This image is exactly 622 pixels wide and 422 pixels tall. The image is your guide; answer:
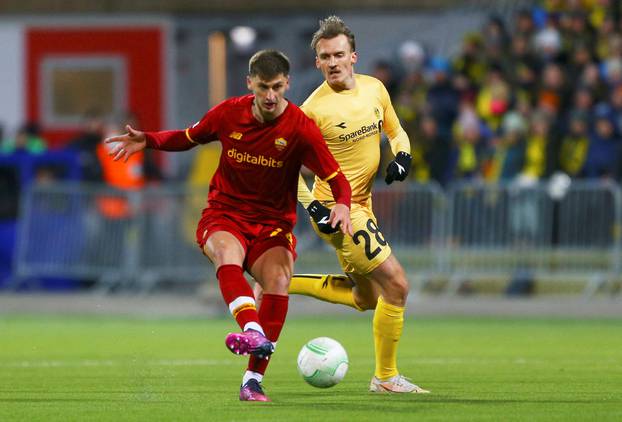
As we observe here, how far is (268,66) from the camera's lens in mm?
9359

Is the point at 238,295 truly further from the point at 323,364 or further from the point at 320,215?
the point at 323,364

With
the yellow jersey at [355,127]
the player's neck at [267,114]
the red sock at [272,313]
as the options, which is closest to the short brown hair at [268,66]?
the player's neck at [267,114]

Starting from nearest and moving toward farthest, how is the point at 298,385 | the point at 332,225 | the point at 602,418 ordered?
the point at 602,418, the point at 332,225, the point at 298,385

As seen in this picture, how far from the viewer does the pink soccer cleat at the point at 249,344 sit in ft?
28.8

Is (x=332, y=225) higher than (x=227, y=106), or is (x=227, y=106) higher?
(x=227, y=106)

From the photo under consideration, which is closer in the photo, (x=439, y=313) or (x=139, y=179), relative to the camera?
(x=439, y=313)

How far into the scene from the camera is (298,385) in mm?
Answer: 10930

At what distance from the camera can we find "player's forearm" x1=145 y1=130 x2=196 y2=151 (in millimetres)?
9969

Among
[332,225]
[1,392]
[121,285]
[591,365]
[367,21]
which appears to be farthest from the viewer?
[367,21]

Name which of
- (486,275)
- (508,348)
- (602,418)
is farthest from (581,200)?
(602,418)

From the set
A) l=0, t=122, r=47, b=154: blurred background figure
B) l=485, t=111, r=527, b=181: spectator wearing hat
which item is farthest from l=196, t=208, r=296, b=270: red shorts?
l=0, t=122, r=47, b=154: blurred background figure

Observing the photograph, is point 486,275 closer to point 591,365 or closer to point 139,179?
point 139,179

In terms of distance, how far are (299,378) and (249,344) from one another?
2.82 metres

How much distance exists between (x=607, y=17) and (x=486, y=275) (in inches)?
187
